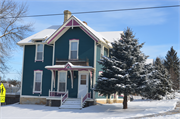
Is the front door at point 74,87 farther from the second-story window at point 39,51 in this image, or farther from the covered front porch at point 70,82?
the second-story window at point 39,51

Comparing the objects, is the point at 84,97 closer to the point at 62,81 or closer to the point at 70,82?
the point at 70,82

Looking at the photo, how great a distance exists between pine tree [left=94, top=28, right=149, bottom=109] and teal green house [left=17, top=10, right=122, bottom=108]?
3.10 m

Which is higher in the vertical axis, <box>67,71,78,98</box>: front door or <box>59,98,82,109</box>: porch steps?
<box>67,71,78,98</box>: front door

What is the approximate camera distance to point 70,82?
19.6 m

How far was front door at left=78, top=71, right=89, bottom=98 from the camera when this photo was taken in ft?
62.5

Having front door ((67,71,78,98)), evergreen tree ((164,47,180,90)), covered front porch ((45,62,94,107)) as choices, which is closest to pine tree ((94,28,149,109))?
covered front porch ((45,62,94,107))

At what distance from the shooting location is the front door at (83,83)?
1906cm


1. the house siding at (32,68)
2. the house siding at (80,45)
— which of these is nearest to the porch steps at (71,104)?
the house siding at (32,68)

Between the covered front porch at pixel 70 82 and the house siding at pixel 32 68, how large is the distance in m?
0.97

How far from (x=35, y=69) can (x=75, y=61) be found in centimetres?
484

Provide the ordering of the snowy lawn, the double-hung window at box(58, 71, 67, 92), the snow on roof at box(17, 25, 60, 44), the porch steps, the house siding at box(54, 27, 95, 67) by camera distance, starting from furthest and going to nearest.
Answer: the snow on roof at box(17, 25, 60, 44)
the double-hung window at box(58, 71, 67, 92)
the house siding at box(54, 27, 95, 67)
the porch steps
the snowy lawn

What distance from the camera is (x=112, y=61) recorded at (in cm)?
1532

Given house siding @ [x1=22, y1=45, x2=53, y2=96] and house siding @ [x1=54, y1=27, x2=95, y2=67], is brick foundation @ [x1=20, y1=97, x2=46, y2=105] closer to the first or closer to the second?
house siding @ [x1=22, y1=45, x2=53, y2=96]

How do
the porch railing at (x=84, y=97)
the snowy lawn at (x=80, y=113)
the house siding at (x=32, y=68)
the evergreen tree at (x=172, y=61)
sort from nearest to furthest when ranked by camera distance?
the snowy lawn at (x=80, y=113), the porch railing at (x=84, y=97), the house siding at (x=32, y=68), the evergreen tree at (x=172, y=61)
